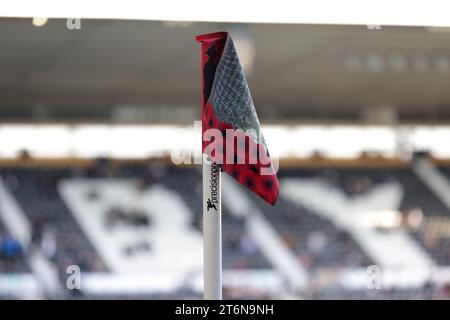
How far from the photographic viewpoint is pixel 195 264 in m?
11.0

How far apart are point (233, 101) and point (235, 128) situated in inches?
2.4

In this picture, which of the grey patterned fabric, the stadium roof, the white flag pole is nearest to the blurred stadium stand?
the stadium roof

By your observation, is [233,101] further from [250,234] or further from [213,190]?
[250,234]

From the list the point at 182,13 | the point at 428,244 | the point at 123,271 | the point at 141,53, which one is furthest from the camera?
the point at 428,244

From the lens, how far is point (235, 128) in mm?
1870

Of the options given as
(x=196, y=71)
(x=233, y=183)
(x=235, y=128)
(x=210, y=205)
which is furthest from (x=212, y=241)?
(x=233, y=183)

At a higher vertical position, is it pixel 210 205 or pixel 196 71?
pixel 196 71

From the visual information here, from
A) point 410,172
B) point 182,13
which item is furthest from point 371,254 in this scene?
point 182,13

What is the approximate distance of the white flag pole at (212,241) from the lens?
1.91 metres

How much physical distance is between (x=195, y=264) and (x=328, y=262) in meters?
1.75

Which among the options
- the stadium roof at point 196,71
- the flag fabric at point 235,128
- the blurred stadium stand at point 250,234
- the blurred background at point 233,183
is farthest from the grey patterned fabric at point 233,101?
the blurred stadium stand at point 250,234

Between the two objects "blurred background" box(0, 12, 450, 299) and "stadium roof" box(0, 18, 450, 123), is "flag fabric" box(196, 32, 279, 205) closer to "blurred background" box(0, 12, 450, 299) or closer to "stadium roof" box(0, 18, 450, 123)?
"stadium roof" box(0, 18, 450, 123)

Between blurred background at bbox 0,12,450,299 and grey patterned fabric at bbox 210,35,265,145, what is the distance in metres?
7.26
